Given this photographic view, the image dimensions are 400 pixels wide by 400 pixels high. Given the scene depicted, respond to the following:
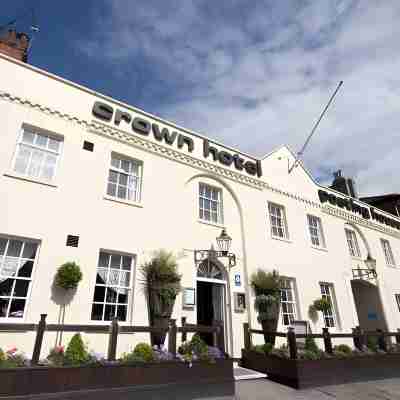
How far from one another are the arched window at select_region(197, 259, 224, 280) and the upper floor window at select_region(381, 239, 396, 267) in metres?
11.4

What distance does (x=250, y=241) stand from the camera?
35.6 feet

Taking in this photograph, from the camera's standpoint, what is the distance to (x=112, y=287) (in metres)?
7.79

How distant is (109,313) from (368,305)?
12.9 metres

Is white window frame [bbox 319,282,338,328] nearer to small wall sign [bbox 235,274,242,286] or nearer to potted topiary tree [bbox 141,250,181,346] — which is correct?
small wall sign [bbox 235,274,242,286]

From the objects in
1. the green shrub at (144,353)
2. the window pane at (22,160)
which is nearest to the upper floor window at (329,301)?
the green shrub at (144,353)

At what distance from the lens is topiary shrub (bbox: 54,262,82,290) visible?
680cm

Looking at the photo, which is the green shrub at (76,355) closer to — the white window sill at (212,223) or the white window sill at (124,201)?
the white window sill at (124,201)

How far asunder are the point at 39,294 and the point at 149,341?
9.41ft

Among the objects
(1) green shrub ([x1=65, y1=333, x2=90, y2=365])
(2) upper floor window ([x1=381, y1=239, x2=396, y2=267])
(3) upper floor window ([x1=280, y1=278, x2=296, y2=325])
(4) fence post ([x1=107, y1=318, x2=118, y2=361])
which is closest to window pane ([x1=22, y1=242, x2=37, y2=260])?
(1) green shrub ([x1=65, y1=333, x2=90, y2=365])

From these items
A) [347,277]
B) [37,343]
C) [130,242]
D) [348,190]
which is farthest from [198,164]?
[348,190]

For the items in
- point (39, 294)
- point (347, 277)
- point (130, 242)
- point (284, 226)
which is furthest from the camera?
point (347, 277)

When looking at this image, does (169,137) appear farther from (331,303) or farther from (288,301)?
(331,303)

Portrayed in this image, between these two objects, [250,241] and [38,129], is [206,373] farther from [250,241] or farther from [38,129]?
[38,129]

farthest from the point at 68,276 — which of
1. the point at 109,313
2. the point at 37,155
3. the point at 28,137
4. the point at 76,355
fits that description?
the point at 28,137
